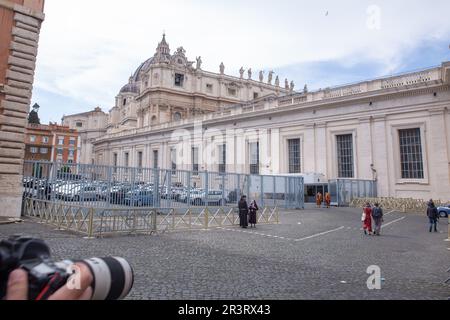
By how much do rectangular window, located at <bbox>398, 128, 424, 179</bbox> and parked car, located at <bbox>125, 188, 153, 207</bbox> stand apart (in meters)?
23.2

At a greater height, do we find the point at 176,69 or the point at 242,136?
the point at 176,69

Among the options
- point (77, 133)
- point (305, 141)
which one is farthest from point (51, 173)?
point (77, 133)

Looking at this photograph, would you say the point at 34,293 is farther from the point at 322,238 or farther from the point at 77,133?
the point at 77,133

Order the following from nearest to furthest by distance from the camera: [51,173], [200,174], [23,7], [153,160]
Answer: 1. [51,173]
2. [23,7]
3. [200,174]
4. [153,160]

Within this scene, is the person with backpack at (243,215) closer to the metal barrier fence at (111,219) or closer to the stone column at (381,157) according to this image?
the metal barrier fence at (111,219)

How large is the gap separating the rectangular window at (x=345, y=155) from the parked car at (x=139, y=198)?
22752 mm

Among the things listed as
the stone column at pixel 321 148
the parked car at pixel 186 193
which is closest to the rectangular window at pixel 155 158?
the stone column at pixel 321 148

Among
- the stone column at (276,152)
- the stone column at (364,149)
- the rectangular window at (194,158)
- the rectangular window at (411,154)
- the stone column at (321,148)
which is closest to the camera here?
the rectangular window at (411,154)

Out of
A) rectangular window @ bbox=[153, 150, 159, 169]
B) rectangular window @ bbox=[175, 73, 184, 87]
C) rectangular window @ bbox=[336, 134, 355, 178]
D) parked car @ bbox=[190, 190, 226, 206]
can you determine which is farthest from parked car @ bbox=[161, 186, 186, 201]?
rectangular window @ bbox=[175, 73, 184, 87]

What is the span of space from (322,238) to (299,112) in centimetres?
2427

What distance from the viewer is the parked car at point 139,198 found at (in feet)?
44.3

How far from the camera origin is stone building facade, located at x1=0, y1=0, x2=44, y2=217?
1459cm

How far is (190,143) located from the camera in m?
47.1

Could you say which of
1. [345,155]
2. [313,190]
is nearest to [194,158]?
[313,190]
